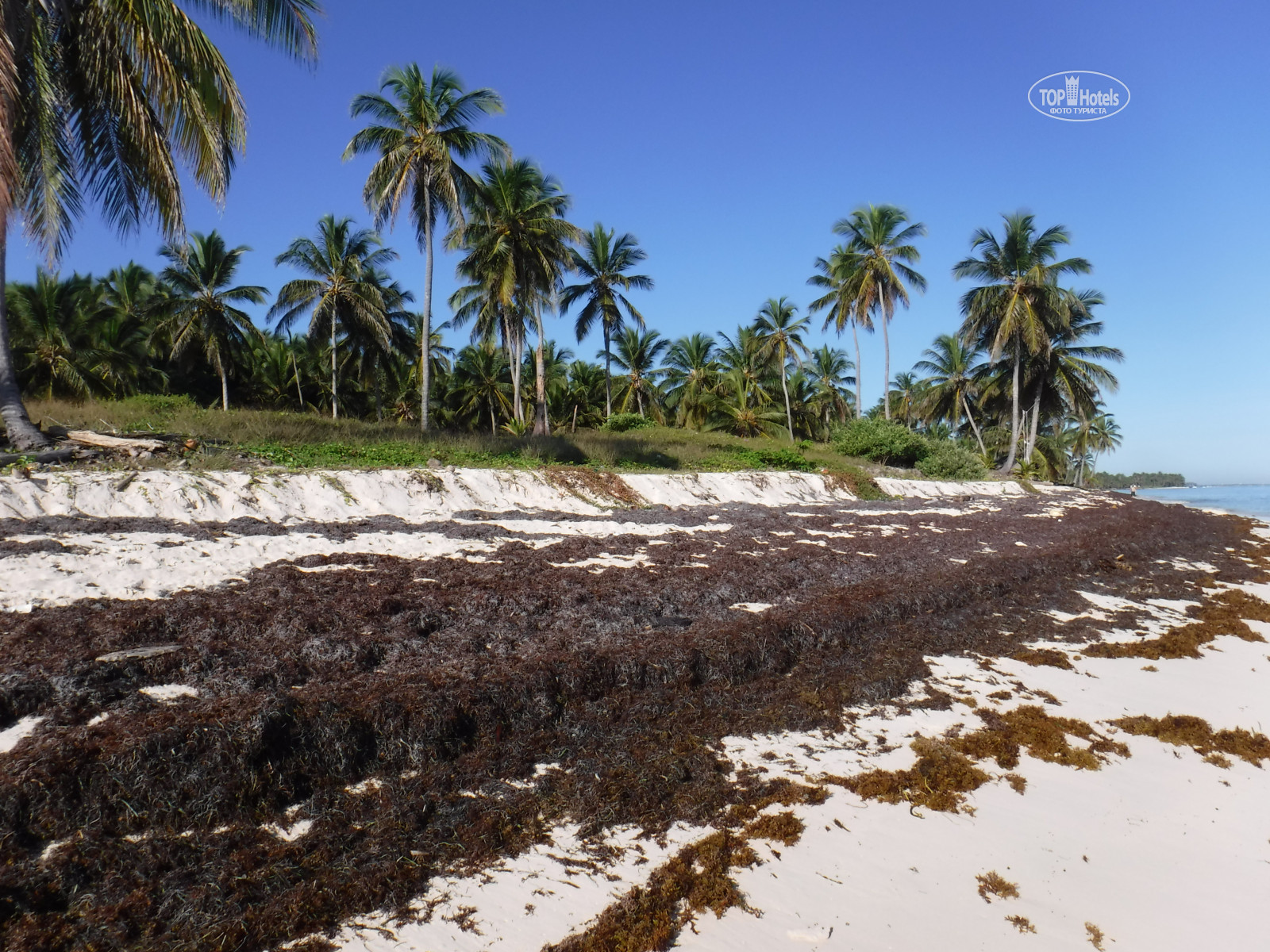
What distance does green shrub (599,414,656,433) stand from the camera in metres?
30.8

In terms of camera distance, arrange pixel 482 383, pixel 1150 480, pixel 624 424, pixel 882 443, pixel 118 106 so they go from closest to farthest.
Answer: pixel 118 106 < pixel 882 443 < pixel 624 424 < pixel 482 383 < pixel 1150 480

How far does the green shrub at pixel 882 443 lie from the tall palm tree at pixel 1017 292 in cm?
552

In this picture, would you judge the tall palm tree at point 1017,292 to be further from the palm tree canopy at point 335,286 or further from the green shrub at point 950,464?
the palm tree canopy at point 335,286

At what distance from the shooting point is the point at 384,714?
12.0ft

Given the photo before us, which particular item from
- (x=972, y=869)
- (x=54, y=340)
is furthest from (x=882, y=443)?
(x=54, y=340)

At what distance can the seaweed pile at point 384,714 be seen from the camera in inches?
101

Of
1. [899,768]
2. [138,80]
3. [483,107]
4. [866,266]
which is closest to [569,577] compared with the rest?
[899,768]

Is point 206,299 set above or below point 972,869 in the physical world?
above

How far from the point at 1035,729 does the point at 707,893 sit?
9.03ft

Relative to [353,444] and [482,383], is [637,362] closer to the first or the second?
[482,383]

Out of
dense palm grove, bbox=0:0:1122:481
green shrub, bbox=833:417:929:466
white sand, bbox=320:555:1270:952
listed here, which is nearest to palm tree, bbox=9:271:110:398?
dense palm grove, bbox=0:0:1122:481

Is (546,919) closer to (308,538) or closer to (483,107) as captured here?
(308,538)

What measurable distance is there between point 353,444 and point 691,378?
28041 millimetres

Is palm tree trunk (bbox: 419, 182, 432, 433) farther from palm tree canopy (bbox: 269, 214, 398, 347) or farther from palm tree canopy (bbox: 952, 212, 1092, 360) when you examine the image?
palm tree canopy (bbox: 952, 212, 1092, 360)
